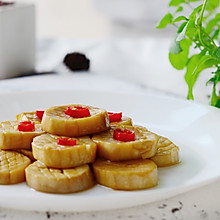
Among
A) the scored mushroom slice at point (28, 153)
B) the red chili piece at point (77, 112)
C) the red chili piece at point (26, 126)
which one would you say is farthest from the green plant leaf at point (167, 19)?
the scored mushroom slice at point (28, 153)

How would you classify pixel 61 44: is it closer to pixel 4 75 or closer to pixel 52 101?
pixel 4 75

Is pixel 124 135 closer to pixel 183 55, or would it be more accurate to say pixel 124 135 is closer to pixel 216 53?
pixel 216 53

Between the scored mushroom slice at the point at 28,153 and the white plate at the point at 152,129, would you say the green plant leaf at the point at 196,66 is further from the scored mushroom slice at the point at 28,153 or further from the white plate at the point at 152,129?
the scored mushroom slice at the point at 28,153

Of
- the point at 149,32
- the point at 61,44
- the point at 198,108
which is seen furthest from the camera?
the point at 149,32

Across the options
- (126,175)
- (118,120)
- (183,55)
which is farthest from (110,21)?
(126,175)

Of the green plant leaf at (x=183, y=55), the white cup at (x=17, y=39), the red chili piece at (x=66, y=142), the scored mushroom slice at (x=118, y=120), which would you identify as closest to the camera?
the red chili piece at (x=66, y=142)

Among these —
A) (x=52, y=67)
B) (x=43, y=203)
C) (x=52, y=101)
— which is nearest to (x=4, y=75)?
(x=52, y=67)

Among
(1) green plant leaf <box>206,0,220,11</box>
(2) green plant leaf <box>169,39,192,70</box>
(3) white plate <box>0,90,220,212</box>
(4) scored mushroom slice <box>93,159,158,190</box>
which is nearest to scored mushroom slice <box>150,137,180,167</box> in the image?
(3) white plate <box>0,90,220,212</box>
